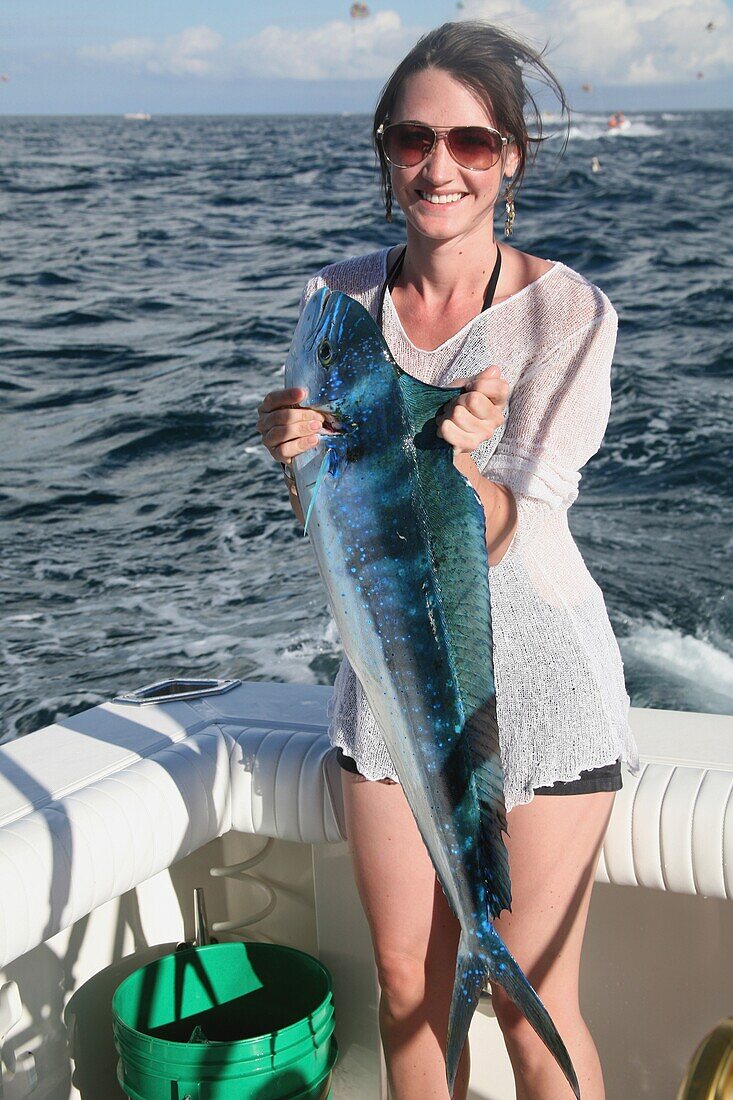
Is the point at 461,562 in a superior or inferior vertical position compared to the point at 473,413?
inferior

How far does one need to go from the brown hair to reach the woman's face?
18mm

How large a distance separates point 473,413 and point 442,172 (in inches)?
24.1

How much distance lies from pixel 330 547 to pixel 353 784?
0.77 m

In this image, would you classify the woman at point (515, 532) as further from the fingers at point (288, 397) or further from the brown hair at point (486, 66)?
the fingers at point (288, 397)

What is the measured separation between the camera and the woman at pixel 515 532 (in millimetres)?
1991

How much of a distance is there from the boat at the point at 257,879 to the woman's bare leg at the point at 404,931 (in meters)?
0.40

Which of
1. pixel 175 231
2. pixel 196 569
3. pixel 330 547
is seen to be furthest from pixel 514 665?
pixel 175 231

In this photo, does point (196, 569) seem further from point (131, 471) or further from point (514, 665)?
point (514, 665)

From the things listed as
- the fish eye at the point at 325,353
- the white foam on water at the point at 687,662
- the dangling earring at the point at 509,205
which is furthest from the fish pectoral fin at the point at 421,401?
the white foam on water at the point at 687,662

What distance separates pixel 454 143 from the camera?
1.98 meters

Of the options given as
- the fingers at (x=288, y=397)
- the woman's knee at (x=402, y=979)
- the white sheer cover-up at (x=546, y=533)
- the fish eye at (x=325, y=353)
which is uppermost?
the fish eye at (x=325, y=353)

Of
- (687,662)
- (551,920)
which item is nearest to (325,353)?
(551,920)

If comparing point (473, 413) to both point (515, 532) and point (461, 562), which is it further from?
point (515, 532)

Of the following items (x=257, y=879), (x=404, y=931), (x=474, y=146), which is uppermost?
(x=474, y=146)
